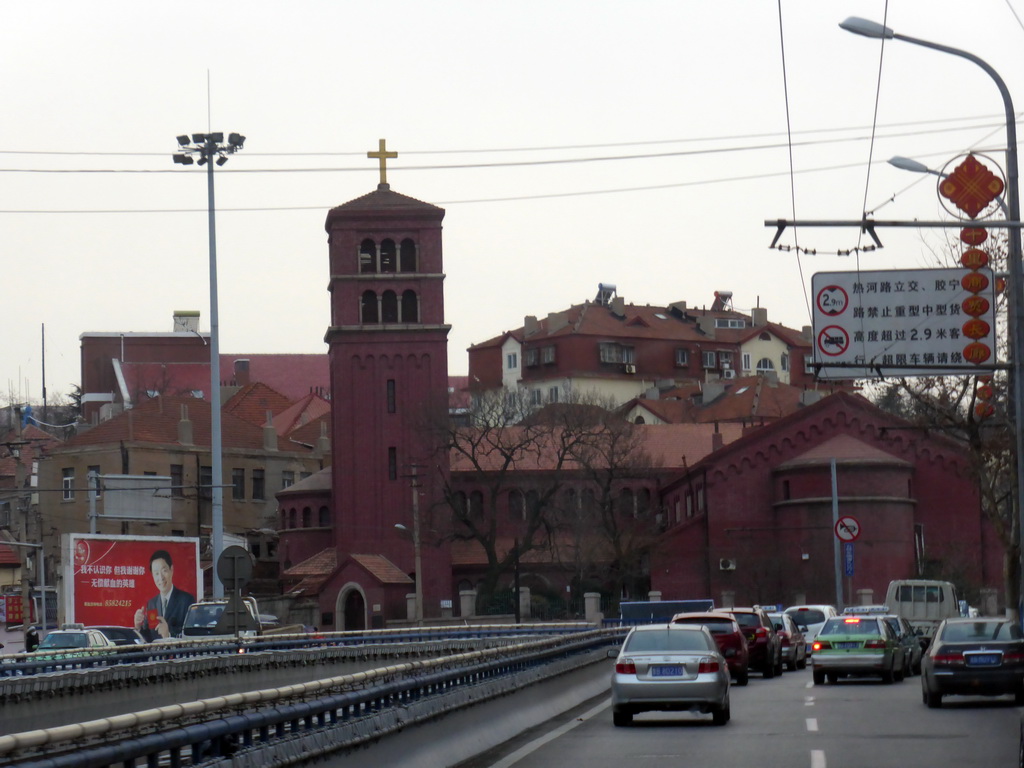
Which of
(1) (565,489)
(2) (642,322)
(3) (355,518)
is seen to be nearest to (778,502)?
(1) (565,489)

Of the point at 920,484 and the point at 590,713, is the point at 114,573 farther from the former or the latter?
the point at 920,484

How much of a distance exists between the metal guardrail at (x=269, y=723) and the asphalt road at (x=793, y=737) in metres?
1.25

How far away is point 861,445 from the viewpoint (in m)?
91.6

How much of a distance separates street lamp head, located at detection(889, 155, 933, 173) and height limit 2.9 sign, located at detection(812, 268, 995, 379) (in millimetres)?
1776

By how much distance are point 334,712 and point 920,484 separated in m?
82.8

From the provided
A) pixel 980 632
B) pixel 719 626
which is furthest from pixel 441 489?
pixel 980 632

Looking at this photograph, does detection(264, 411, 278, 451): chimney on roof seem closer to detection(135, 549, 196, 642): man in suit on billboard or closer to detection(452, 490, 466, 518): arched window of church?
detection(452, 490, 466, 518): arched window of church

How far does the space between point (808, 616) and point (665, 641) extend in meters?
30.3

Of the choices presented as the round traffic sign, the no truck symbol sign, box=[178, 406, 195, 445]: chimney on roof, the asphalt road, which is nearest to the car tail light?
the asphalt road

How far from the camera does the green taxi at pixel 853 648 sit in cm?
3219

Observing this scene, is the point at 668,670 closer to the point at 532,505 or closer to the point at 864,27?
the point at 864,27

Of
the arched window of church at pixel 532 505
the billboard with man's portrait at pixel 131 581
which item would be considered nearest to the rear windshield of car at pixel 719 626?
the billboard with man's portrait at pixel 131 581

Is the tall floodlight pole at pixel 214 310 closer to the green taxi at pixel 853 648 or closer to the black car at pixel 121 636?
the black car at pixel 121 636

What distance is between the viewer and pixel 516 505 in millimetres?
108500
